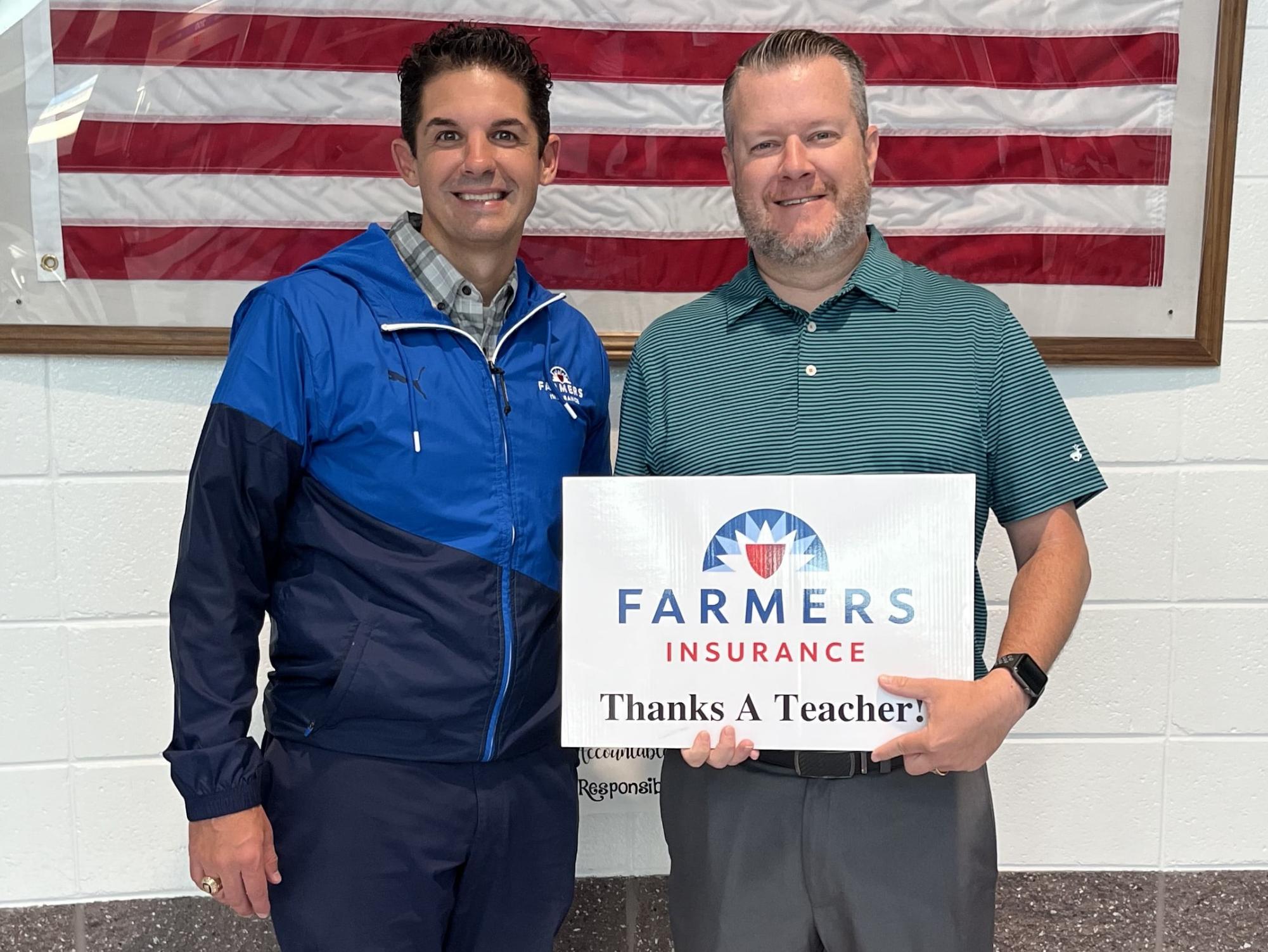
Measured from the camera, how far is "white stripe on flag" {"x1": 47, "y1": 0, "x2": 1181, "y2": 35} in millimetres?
1761

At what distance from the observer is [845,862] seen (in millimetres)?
1264

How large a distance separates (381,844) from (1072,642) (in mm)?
1330

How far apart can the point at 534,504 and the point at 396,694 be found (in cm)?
30

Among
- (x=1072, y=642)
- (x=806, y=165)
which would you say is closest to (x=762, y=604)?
(x=806, y=165)

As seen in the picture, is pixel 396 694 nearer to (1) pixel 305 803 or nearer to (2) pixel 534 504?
(1) pixel 305 803

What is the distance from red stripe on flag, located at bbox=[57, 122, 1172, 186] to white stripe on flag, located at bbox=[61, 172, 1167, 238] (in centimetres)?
2

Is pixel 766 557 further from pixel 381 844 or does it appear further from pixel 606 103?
pixel 606 103

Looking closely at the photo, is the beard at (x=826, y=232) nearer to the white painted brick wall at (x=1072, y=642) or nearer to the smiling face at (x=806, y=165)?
the smiling face at (x=806, y=165)

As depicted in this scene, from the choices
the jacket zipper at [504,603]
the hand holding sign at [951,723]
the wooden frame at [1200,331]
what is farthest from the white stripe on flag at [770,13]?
the hand holding sign at [951,723]

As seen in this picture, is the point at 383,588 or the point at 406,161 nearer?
the point at 383,588

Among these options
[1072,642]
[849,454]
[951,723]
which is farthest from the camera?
[1072,642]

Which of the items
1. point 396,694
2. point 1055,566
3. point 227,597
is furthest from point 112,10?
point 1055,566

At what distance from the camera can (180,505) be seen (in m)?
1.85

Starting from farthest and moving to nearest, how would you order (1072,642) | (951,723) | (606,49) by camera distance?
(1072,642)
(606,49)
(951,723)
